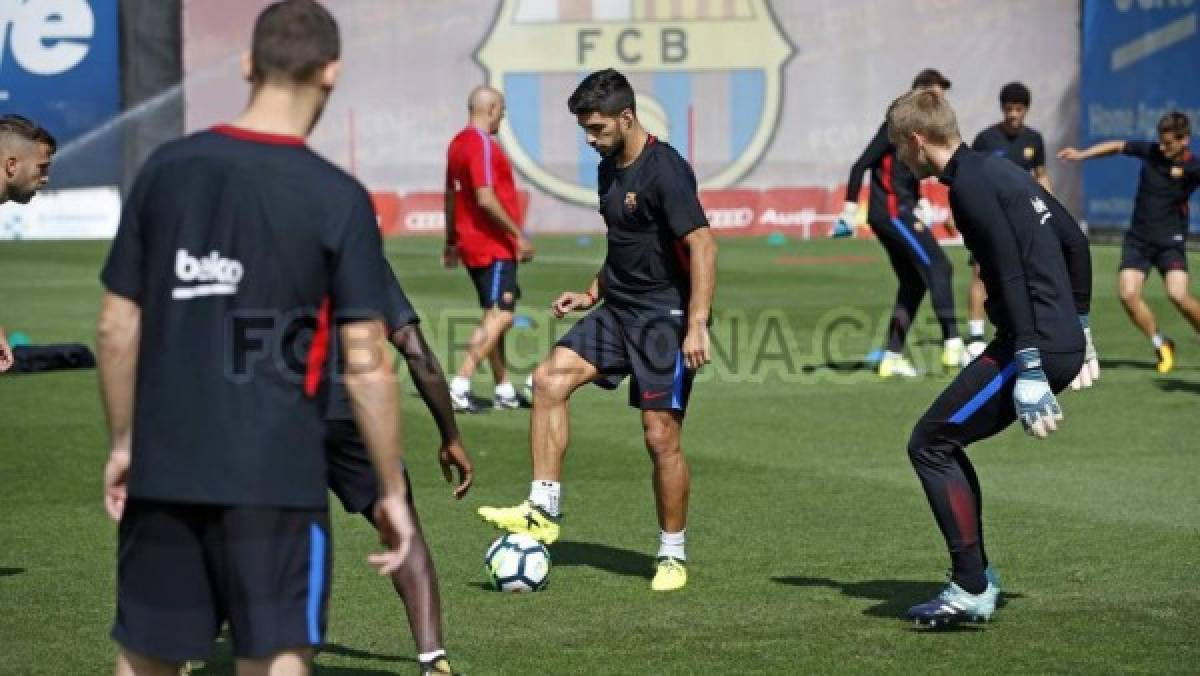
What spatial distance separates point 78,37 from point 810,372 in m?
27.4

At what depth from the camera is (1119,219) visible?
3603 centimetres

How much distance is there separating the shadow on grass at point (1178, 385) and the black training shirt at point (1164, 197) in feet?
4.73

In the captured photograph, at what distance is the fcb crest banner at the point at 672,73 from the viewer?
41.6m

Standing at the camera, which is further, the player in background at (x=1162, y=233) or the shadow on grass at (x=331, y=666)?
the player in background at (x=1162, y=233)

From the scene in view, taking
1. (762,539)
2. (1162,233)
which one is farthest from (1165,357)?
(762,539)

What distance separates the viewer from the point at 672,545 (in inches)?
352

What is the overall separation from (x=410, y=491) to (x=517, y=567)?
2009mm

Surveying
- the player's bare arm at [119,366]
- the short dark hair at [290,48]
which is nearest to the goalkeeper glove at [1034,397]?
the short dark hair at [290,48]

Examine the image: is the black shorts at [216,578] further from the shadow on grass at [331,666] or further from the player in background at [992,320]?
the player in background at [992,320]

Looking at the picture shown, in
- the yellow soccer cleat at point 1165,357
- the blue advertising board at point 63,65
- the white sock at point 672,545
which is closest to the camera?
the white sock at point 672,545

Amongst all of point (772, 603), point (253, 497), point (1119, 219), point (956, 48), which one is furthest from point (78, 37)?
point (253, 497)

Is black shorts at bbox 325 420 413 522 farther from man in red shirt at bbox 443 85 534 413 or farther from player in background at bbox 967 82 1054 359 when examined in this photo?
player in background at bbox 967 82 1054 359

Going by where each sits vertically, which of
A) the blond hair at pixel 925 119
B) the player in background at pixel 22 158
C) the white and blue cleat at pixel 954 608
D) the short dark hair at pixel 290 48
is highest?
the short dark hair at pixel 290 48

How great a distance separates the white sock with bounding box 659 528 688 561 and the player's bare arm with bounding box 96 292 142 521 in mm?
4284
